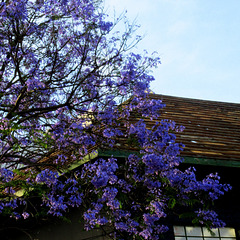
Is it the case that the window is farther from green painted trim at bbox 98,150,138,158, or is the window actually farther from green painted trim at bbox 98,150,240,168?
green painted trim at bbox 98,150,138,158

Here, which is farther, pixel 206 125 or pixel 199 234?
pixel 206 125

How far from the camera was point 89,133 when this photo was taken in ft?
24.8

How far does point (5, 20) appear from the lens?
757cm

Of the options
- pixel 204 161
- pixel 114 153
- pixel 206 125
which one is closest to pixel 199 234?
pixel 204 161

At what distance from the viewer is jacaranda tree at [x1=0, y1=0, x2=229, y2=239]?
6.74m

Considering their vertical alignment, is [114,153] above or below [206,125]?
below

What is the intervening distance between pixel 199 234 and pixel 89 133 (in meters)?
3.20

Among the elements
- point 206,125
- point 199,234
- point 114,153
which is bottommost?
point 199,234

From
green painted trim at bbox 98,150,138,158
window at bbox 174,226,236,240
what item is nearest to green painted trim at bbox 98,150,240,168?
green painted trim at bbox 98,150,138,158

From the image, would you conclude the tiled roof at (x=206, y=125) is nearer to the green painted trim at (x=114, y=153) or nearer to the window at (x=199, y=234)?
the green painted trim at (x=114, y=153)

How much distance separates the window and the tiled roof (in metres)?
1.52

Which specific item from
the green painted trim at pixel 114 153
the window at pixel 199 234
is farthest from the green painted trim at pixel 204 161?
the window at pixel 199 234

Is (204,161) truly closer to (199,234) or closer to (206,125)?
(199,234)

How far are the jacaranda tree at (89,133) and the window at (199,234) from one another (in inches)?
18.4
